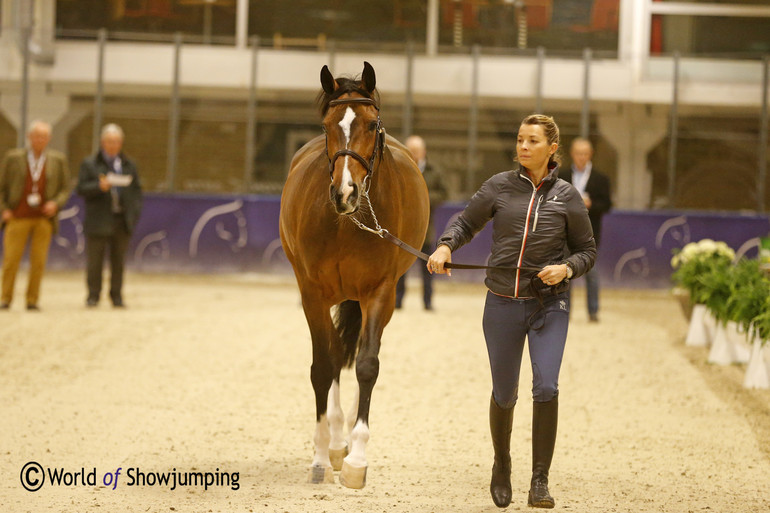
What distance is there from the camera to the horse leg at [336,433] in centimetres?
497

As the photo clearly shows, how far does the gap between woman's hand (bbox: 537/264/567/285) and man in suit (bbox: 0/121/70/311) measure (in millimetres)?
8296

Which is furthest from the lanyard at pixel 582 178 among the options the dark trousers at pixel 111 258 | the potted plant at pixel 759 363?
the dark trousers at pixel 111 258

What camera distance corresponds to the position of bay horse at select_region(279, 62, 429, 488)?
4426mm

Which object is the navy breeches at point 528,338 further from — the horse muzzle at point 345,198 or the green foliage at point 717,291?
the green foliage at point 717,291

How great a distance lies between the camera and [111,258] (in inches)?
464

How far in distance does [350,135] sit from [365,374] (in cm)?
118

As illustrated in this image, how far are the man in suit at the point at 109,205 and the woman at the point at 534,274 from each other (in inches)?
314

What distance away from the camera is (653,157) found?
56.3 ft

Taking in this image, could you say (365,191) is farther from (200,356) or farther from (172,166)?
(172,166)

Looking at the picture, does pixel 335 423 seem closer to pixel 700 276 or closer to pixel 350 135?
pixel 350 135

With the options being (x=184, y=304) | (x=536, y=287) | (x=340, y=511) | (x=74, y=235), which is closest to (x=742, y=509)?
(x=536, y=287)

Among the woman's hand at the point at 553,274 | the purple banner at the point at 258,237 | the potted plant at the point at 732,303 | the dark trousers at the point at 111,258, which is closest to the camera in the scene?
the woman's hand at the point at 553,274

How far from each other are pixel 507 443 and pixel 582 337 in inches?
244

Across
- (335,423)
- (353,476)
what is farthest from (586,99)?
(353,476)
